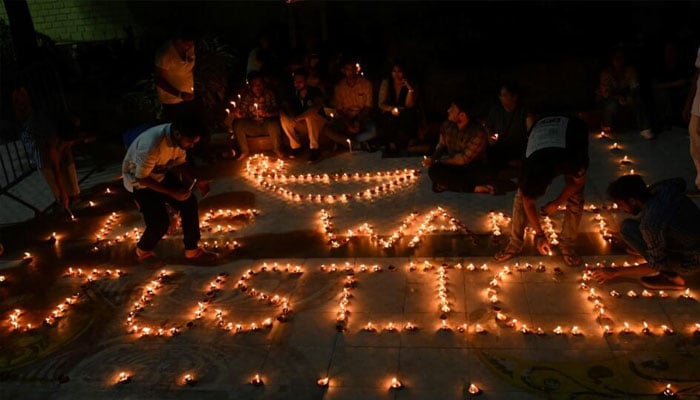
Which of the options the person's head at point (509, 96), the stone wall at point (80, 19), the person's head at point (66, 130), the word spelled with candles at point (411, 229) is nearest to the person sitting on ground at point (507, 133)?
the person's head at point (509, 96)

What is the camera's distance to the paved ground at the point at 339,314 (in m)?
4.19

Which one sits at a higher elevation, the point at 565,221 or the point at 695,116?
the point at 695,116

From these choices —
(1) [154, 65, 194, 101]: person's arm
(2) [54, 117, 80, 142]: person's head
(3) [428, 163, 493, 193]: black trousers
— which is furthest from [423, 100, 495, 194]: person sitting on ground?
(2) [54, 117, 80, 142]: person's head

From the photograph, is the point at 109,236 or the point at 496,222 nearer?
the point at 496,222

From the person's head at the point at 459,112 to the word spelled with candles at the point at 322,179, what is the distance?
44.8 inches

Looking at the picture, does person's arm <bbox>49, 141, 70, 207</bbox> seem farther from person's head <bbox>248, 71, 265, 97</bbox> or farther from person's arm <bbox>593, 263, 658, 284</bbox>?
person's arm <bbox>593, 263, 658, 284</bbox>

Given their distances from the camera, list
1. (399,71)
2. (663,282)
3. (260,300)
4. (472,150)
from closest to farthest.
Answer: (663,282)
(260,300)
(472,150)
(399,71)

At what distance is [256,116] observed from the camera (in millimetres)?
8461

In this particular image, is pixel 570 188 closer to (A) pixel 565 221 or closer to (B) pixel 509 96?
(A) pixel 565 221

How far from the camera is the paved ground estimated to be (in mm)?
4191

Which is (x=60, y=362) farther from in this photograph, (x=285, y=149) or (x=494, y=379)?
(x=285, y=149)

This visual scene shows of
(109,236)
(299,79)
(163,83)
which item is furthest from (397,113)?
(109,236)

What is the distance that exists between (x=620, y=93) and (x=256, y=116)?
487 cm

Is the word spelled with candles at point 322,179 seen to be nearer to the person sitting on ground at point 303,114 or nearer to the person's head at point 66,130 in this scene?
the person sitting on ground at point 303,114
